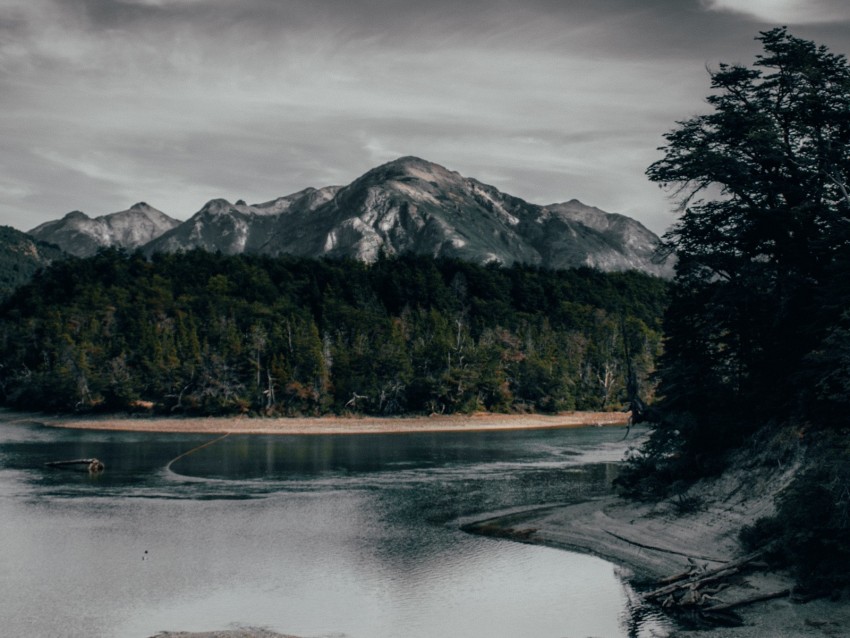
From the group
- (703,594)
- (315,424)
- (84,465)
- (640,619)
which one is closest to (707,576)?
(703,594)

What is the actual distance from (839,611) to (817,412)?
532 inches

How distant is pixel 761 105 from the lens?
4841 centimetres

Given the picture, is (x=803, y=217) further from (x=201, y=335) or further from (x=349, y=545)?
(x=201, y=335)

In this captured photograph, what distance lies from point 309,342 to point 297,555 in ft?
325

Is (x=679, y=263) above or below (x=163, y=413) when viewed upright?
above

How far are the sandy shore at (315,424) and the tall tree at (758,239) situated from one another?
7637 cm

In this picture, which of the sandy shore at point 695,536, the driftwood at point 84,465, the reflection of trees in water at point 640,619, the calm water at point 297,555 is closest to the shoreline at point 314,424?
the calm water at point 297,555

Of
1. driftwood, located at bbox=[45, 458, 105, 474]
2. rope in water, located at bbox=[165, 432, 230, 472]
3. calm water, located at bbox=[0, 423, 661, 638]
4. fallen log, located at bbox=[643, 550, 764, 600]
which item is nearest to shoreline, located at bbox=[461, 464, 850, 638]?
fallen log, located at bbox=[643, 550, 764, 600]

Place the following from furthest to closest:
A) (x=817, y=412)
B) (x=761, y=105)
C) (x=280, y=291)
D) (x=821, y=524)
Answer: (x=280, y=291)
(x=761, y=105)
(x=817, y=412)
(x=821, y=524)

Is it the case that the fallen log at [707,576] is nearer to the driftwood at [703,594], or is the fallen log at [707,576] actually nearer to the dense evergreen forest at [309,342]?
the driftwood at [703,594]

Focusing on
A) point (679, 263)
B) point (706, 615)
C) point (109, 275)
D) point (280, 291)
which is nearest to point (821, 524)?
point (706, 615)

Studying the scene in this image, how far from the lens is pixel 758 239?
4888 centimetres

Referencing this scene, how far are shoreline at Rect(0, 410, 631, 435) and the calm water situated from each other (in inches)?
1597

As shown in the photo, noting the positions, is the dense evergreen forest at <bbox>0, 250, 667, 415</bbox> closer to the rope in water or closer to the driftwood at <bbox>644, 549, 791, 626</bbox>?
the rope in water
